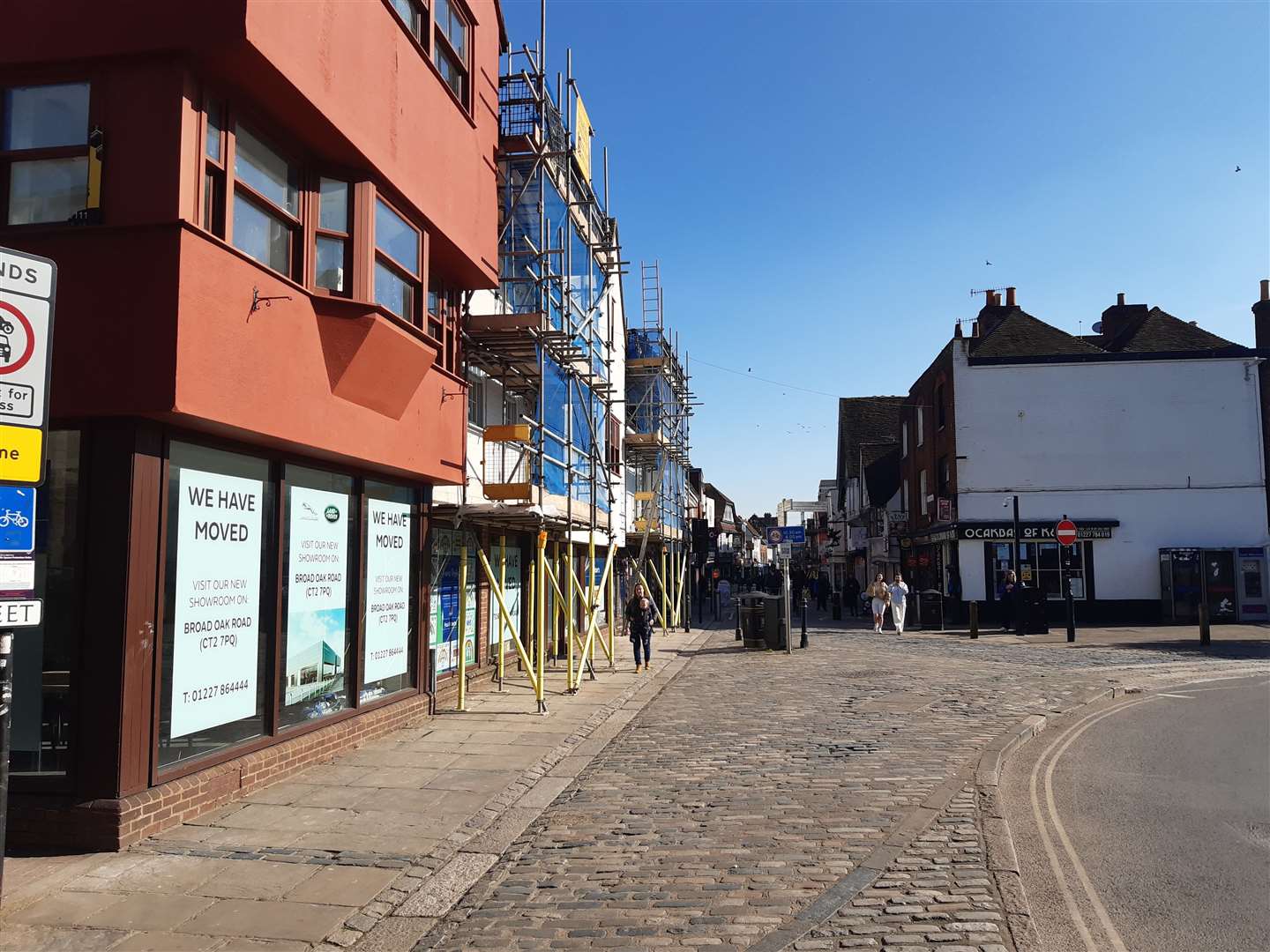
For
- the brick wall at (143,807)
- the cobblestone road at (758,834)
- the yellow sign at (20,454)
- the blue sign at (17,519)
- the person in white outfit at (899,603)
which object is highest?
the yellow sign at (20,454)

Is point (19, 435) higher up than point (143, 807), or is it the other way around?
point (19, 435)

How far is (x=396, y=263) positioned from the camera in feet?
34.7

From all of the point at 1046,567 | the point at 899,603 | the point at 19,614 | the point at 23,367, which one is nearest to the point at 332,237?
the point at 23,367

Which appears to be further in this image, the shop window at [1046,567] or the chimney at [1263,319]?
the chimney at [1263,319]

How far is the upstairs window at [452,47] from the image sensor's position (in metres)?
12.0

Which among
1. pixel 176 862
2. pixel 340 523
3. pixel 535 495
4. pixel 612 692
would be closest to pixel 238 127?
pixel 340 523

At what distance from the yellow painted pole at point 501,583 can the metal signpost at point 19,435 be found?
31.5ft

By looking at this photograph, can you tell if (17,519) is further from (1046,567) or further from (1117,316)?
(1117,316)

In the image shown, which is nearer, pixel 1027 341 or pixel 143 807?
pixel 143 807

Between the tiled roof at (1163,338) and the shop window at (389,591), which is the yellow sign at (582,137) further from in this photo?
the tiled roof at (1163,338)

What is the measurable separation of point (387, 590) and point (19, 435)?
6.47 metres

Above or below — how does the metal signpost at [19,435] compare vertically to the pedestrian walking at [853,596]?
above

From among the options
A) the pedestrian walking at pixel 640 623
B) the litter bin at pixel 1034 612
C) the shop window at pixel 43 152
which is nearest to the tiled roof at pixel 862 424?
the litter bin at pixel 1034 612

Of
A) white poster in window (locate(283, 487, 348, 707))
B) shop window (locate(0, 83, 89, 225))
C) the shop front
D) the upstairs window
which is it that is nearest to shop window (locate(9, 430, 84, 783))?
the shop front
